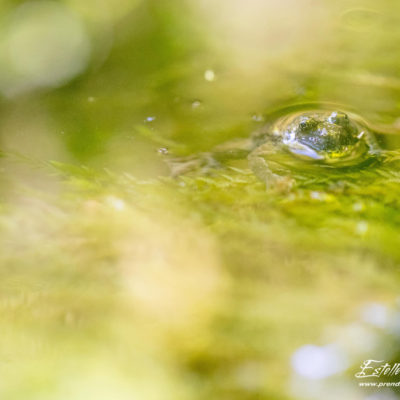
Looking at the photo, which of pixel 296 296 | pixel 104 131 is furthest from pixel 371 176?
pixel 104 131

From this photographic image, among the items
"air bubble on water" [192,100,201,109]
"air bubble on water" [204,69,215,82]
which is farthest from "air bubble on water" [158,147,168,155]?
"air bubble on water" [204,69,215,82]

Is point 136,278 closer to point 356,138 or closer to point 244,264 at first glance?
point 244,264

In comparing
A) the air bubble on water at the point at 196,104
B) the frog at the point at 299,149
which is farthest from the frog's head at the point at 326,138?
the air bubble on water at the point at 196,104

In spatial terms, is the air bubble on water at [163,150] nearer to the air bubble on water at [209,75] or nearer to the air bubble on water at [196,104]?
the air bubble on water at [196,104]

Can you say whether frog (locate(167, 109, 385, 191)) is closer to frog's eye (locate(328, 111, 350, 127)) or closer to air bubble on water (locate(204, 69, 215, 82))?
frog's eye (locate(328, 111, 350, 127))

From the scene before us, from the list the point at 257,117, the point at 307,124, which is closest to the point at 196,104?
the point at 257,117

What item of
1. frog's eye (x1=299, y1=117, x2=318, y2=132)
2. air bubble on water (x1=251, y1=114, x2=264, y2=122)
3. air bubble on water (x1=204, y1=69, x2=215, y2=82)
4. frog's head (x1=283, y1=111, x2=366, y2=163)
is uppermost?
air bubble on water (x1=204, y1=69, x2=215, y2=82)
